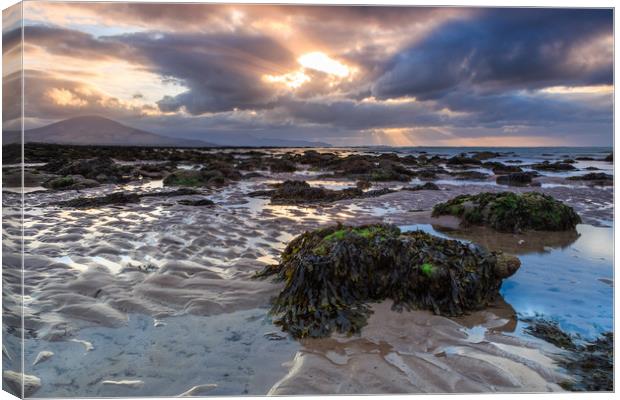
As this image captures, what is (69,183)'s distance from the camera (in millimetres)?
9945

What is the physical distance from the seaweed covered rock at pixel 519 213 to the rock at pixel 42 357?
16.2 ft

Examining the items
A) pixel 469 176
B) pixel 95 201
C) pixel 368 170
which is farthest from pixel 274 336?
pixel 469 176

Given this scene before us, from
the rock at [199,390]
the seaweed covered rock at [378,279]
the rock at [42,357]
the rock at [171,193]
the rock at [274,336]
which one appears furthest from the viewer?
the rock at [171,193]

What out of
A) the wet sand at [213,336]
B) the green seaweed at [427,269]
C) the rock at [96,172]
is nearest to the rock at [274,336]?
the wet sand at [213,336]

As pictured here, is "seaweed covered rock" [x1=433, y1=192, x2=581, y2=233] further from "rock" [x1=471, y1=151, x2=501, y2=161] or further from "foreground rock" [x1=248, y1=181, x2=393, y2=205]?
"rock" [x1=471, y1=151, x2=501, y2=161]

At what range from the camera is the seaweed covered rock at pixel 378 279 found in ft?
8.98

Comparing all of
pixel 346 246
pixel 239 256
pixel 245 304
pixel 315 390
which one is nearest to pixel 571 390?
pixel 315 390

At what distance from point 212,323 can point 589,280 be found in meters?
3.21

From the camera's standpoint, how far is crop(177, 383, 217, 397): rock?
79.1 inches

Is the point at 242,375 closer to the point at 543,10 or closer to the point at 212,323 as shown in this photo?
the point at 212,323

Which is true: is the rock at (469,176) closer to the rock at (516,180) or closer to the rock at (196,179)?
the rock at (516,180)

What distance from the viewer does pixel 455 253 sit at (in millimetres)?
3244

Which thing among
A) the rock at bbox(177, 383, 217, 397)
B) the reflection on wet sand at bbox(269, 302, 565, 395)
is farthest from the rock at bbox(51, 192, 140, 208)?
the reflection on wet sand at bbox(269, 302, 565, 395)

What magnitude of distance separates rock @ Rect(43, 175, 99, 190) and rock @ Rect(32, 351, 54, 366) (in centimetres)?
851
